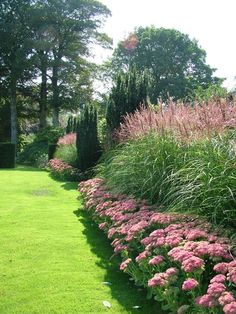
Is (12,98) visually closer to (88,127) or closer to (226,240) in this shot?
(88,127)

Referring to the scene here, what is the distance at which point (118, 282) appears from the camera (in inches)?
147

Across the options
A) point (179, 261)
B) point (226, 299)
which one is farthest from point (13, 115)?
point (226, 299)

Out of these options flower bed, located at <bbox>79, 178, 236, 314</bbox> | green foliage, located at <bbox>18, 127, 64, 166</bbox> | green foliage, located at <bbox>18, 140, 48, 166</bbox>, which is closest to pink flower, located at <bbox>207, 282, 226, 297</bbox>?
flower bed, located at <bbox>79, 178, 236, 314</bbox>

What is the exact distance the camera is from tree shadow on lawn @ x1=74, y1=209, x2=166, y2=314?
10.5 ft

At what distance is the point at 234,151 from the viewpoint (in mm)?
3588

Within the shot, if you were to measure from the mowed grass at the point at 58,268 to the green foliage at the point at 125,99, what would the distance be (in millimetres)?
3232

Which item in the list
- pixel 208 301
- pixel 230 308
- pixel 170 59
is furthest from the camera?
pixel 170 59

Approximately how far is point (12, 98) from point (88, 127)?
17252mm

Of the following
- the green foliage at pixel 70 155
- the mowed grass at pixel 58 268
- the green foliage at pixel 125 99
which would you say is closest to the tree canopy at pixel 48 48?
the green foliage at pixel 70 155

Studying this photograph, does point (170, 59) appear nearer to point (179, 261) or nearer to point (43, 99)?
point (43, 99)

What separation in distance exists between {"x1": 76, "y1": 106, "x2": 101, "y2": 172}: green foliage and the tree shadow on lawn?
20.7ft

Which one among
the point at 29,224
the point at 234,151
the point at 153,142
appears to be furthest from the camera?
the point at 29,224

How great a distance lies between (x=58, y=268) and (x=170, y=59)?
30.8 meters

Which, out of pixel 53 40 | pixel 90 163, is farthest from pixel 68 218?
pixel 53 40
